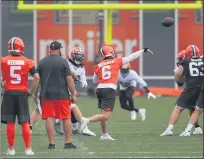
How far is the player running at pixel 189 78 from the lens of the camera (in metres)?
13.9

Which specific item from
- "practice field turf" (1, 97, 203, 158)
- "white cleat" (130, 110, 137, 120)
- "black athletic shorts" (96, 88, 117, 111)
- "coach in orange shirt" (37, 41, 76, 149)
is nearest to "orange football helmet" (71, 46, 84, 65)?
"black athletic shorts" (96, 88, 117, 111)

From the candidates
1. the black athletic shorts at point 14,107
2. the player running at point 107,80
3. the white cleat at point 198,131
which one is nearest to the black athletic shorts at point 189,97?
the white cleat at point 198,131

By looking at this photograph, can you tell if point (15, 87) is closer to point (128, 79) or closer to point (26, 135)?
point (26, 135)

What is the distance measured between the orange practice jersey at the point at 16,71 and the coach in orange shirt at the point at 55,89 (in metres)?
0.46

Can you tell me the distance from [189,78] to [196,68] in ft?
A: 0.77

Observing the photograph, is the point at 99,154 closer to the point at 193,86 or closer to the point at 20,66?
the point at 20,66

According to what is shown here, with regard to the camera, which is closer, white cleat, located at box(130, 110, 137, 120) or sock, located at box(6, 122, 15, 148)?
sock, located at box(6, 122, 15, 148)

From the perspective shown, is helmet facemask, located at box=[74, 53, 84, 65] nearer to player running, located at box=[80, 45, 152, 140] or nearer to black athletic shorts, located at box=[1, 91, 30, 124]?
player running, located at box=[80, 45, 152, 140]

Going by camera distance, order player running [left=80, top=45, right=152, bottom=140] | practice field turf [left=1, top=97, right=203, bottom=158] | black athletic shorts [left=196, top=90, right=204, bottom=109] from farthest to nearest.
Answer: black athletic shorts [left=196, top=90, right=204, bottom=109] < player running [left=80, top=45, right=152, bottom=140] < practice field turf [left=1, top=97, right=203, bottom=158]

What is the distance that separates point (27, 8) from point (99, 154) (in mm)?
11999

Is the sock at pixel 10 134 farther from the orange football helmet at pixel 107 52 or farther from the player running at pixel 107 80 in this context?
the orange football helmet at pixel 107 52

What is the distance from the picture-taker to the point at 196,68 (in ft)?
45.8

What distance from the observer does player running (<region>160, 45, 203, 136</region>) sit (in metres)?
13.9

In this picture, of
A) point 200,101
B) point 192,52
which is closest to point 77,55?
point 192,52
